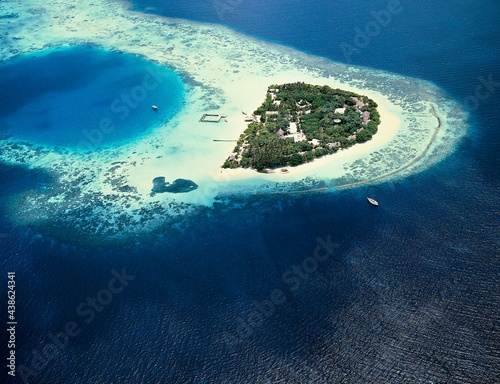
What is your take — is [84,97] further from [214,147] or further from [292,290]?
[292,290]

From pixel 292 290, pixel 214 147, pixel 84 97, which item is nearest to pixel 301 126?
pixel 214 147

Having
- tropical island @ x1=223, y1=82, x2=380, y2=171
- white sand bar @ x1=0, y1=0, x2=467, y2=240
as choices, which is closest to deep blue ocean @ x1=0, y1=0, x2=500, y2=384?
white sand bar @ x1=0, y1=0, x2=467, y2=240

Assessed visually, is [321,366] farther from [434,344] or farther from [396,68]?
[396,68]

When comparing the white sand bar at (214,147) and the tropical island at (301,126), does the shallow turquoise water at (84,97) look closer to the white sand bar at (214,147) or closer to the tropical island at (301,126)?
the white sand bar at (214,147)

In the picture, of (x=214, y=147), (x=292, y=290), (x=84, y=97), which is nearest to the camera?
(x=292, y=290)

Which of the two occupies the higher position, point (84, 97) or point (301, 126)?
point (301, 126)

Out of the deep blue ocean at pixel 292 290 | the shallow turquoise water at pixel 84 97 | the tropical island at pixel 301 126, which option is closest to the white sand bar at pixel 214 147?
the tropical island at pixel 301 126

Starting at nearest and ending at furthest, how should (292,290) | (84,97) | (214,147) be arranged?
(292,290) → (214,147) → (84,97)
